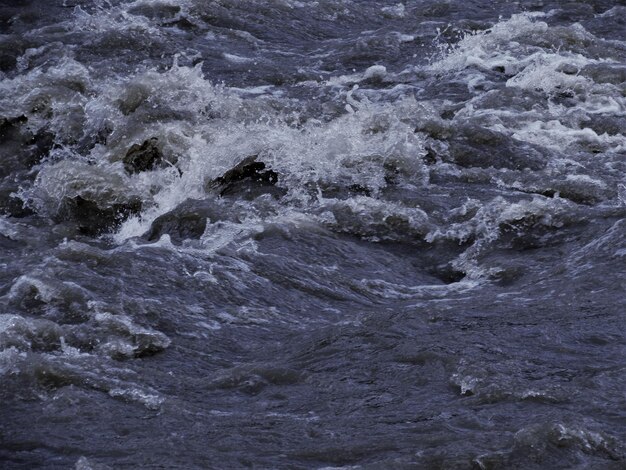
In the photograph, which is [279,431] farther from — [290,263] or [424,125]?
[424,125]

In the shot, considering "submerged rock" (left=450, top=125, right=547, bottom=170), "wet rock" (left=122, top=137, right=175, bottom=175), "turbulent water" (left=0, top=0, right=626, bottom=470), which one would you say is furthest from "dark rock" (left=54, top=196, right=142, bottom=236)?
"submerged rock" (left=450, top=125, right=547, bottom=170)

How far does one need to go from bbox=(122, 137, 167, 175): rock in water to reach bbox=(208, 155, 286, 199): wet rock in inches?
20.8

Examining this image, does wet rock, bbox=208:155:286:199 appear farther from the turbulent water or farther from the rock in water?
the rock in water

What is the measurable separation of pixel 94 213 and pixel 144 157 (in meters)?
0.74

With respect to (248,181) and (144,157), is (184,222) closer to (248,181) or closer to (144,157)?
(248,181)

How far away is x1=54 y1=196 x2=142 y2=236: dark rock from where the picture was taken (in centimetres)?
677

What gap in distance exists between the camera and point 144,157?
7.48 m

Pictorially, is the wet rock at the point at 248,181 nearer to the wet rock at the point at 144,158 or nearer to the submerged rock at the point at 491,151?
the wet rock at the point at 144,158

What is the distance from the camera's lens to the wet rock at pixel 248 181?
697cm

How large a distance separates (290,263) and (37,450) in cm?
206

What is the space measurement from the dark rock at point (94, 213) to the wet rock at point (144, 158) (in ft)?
1.54

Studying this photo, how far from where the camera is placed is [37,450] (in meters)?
4.21

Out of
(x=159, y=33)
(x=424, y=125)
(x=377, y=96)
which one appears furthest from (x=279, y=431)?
(x=159, y=33)

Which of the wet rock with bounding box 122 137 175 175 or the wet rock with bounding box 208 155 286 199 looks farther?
the wet rock with bounding box 122 137 175 175
